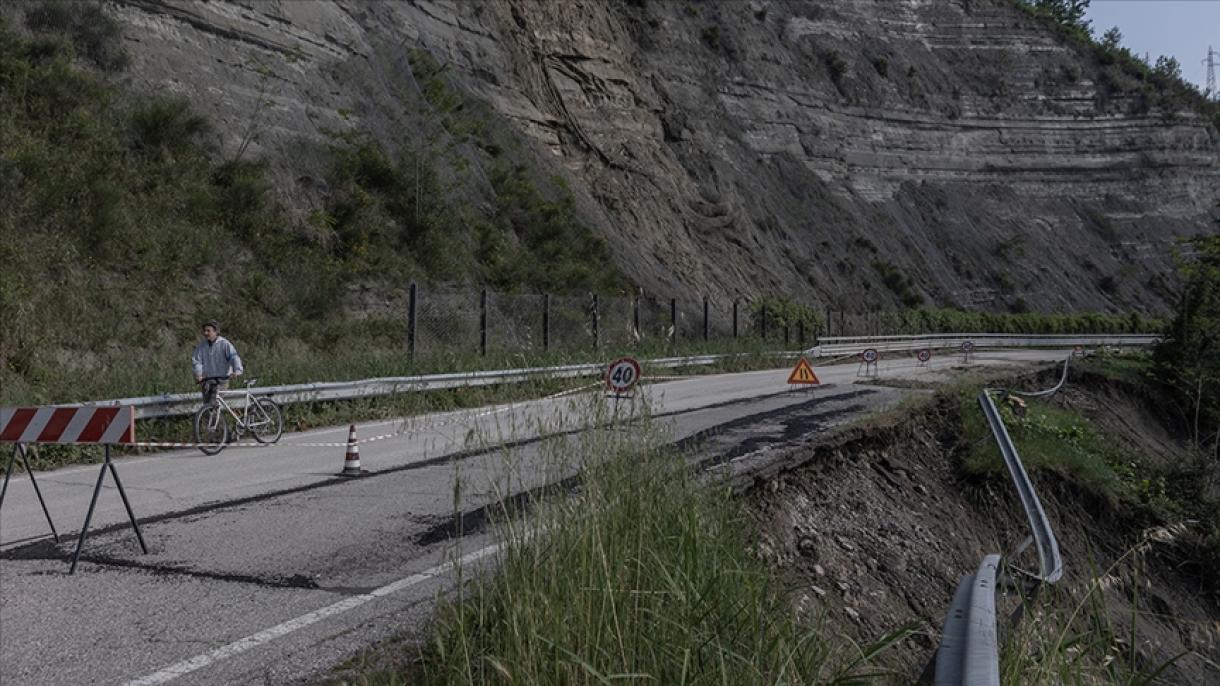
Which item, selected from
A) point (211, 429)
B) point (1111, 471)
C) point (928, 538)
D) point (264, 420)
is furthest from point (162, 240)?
point (1111, 471)

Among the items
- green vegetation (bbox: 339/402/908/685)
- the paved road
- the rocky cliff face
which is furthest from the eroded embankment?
the rocky cliff face

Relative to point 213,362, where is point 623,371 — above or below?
above

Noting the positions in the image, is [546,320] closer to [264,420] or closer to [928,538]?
[264,420]

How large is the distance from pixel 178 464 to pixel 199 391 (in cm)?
245

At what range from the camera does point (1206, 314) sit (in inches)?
1070

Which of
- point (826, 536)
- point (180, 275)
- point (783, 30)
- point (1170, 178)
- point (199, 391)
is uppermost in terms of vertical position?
point (783, 30)

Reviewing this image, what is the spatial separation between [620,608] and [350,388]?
12.5m

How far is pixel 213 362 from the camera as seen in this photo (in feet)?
43.0

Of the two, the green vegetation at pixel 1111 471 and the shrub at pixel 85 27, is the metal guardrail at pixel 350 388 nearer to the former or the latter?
the green vegetation at pixel 1111 471

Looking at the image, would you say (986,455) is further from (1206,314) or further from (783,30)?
(783,30)

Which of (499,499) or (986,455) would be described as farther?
(986,455)

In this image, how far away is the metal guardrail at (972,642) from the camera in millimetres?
3119

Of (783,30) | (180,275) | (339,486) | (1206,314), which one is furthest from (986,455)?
(783,30)

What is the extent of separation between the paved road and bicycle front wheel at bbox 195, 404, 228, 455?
3.79 feet
